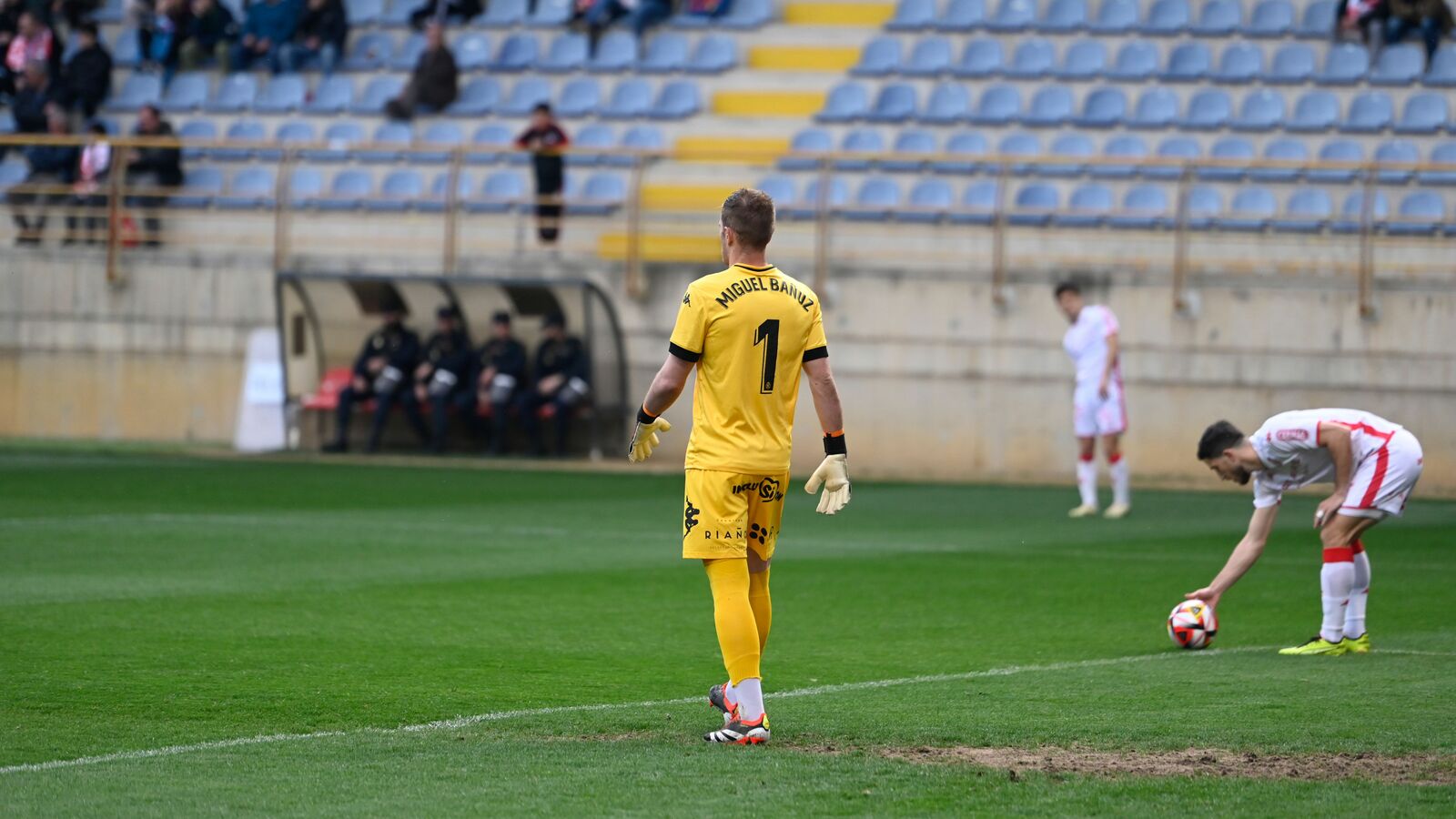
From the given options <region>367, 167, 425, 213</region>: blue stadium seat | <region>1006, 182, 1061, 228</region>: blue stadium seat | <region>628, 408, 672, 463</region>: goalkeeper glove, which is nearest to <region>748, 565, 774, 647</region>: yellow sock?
<region>628, 408, 672, 463</region>: goalkeeper glove

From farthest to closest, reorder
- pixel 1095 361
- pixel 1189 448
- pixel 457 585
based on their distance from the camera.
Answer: pixel 1189 448 → pixel 1095 361 → pixel 457 585

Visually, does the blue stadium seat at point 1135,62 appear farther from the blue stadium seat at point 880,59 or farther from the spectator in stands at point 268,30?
the spectator in stands at point 268,30

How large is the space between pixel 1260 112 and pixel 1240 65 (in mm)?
989

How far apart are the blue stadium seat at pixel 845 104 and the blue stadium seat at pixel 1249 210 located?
5.17 m

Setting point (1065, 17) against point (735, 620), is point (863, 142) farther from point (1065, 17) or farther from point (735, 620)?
point (735, 620)

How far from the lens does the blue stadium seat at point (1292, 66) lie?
23.8 metres

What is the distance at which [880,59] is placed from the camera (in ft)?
85.0

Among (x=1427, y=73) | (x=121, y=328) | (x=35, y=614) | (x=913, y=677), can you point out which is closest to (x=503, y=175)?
(x=121, y=328)

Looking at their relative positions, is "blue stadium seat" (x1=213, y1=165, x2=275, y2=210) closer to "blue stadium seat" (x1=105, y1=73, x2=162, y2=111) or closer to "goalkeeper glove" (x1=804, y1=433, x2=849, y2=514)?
"blue stadium seat" (x1=105, y1=73, x2=162, y2=111)

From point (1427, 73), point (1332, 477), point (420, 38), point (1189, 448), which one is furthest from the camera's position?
point (420, 38)

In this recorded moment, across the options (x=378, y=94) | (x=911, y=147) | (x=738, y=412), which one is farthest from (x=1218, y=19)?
(x=738, y=412)

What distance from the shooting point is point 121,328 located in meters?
24.7

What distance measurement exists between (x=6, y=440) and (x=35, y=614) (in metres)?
15.7

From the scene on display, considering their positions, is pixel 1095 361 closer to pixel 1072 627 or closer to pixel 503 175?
pixel 1072 627
